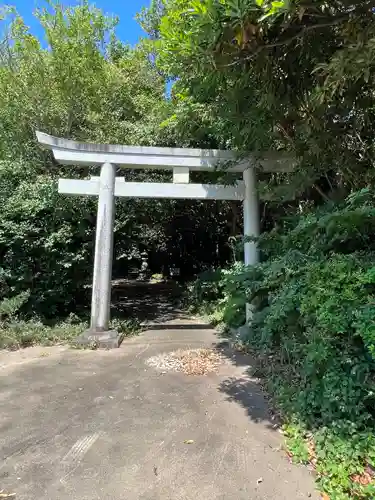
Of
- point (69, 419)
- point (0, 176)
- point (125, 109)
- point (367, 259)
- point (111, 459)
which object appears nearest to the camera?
point (111, 459)

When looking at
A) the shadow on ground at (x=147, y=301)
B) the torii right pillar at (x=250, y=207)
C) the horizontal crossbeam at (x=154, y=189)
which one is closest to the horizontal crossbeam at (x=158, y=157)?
the torii right pillar at (x=250, y=207)

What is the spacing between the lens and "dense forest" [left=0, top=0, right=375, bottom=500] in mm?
2689

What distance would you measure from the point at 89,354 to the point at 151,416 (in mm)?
2272

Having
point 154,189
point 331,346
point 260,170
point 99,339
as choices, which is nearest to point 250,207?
point 260,170

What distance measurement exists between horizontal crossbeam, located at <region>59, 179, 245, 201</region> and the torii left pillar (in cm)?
13

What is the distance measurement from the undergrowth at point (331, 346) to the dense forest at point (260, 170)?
0.04ft

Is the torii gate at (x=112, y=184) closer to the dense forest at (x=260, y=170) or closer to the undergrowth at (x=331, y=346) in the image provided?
the dense forest at (x=260, y=170)

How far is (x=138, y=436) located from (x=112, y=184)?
13.3 ft

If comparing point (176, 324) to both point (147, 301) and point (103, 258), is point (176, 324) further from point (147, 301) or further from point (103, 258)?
point (147, 301)

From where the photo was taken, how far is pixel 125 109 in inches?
334

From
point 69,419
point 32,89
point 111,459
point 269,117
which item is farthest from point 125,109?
point 111,459

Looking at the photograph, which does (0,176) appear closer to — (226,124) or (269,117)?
(226,124)

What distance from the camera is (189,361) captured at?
4.82 metres

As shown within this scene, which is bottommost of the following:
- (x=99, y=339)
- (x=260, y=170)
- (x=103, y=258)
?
(x=99, y=339)
